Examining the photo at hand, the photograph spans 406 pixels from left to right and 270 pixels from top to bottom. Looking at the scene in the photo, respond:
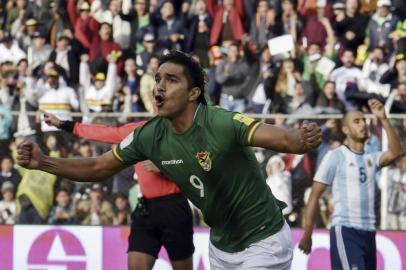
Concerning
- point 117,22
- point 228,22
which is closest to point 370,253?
point 228,22

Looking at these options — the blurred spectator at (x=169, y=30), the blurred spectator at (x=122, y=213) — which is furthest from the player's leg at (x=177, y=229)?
the blurred spectator at (x=169, y=30)

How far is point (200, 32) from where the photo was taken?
16.5 m

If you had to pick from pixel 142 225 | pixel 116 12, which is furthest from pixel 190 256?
pixel 116 12

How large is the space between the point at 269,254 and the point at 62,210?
21.7 feet

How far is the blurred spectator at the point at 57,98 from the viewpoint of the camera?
15203 millimetres

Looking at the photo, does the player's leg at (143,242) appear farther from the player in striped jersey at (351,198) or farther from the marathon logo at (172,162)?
the marathon logo at (172,162)

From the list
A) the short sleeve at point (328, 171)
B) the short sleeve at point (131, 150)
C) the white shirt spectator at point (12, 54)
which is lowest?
the short sleeve at point (328, 171)

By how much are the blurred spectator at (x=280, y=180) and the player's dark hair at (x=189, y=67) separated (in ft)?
19.5

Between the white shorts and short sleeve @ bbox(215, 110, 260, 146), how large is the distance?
2.47 feet

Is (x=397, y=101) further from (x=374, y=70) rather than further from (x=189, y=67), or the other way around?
(x=189, y=67)

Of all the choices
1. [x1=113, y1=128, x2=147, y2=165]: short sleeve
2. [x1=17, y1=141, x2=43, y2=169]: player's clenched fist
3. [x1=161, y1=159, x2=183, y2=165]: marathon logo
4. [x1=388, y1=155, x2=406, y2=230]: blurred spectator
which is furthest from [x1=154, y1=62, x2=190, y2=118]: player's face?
[x1=388, y1=155, x2=406, y2=230]: blurred spectator

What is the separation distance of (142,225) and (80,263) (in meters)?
2.44

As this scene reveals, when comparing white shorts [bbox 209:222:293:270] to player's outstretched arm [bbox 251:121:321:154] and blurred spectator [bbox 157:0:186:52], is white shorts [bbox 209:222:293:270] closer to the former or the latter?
Answer: player's outstretched arm [bbox 251:121:321:154]

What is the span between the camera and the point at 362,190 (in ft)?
33.2
